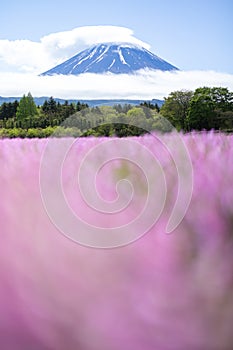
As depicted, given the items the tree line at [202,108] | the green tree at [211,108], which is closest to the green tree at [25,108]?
the tree line at [202,108]

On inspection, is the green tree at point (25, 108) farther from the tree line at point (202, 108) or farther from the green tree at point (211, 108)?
the green tree at point (211, 108)

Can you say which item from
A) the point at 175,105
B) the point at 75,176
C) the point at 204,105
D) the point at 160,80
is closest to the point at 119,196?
the point at 75,176

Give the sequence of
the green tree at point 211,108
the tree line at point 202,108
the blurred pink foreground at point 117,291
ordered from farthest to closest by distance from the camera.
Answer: the green tree at point 211,108 → the tree line at point 202,108 → the blurred pink foreground at point 117,291

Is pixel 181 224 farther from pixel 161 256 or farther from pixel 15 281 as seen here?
pixel 15 281

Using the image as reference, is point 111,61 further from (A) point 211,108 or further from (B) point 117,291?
(B) point 117,291

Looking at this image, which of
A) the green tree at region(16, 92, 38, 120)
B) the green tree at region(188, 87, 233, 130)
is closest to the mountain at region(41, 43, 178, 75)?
the green tree at region(16, 92, 38, 120)
